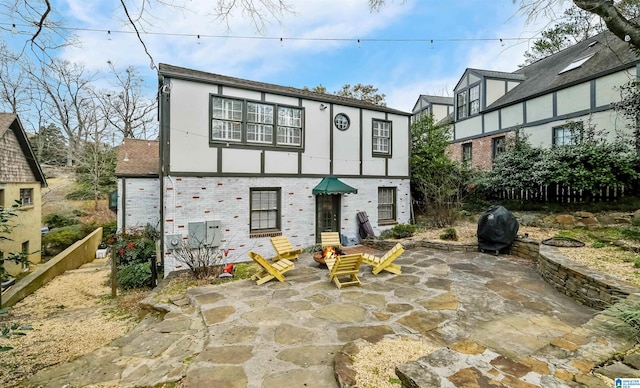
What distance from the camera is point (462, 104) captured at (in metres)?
17.5

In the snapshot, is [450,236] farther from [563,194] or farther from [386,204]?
[563,194]

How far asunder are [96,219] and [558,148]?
2395 centimetres

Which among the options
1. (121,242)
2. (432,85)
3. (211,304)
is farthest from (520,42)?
(432,85)

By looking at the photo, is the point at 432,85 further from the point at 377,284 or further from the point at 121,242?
the point at 121,242

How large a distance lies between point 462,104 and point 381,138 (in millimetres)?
9131

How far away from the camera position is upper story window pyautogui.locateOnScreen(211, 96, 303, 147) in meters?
8.70

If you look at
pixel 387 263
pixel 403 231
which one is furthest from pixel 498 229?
pixel 387 263

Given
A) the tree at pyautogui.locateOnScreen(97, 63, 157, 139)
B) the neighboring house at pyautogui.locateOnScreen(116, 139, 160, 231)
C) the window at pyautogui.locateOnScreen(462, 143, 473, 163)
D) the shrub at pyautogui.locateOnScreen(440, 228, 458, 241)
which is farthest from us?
the tree at pyautogui.locateOnScreen(97, 63, 157, 139)

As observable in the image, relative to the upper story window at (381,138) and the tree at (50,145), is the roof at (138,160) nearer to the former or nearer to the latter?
the upper story window at (381,138)

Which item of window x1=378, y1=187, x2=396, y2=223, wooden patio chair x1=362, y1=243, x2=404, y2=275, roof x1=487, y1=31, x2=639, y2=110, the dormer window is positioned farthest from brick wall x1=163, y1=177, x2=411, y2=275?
the dormer window

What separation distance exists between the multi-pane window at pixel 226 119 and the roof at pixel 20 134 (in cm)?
920

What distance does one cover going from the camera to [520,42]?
537 centimetres

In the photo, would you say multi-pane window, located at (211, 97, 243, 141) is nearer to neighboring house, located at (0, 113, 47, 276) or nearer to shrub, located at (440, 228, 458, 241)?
shrub, located at (440, 228, 458, 241)

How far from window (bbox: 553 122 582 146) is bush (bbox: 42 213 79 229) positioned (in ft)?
82.1
